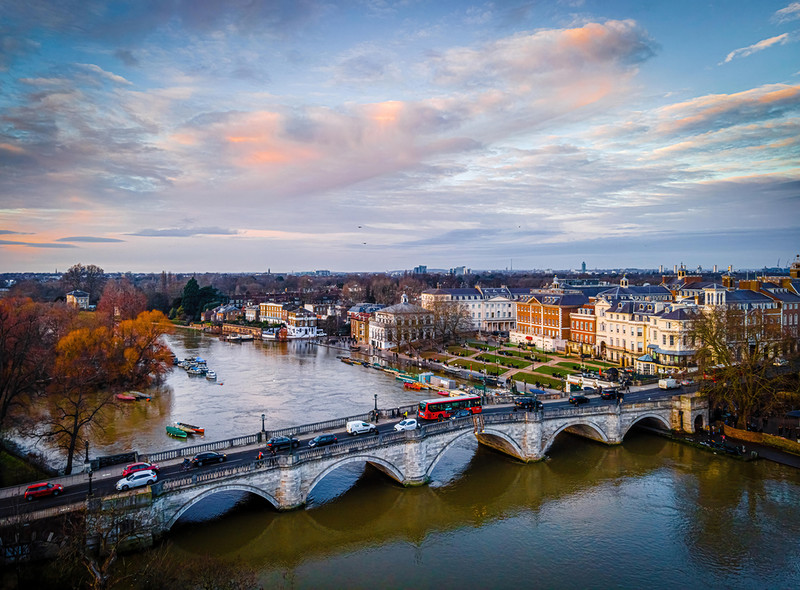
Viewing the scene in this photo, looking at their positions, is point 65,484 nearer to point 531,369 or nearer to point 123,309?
point 531,369

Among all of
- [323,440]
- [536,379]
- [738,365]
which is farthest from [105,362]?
[738,365]

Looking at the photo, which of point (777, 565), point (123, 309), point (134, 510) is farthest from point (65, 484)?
point (123, 309)

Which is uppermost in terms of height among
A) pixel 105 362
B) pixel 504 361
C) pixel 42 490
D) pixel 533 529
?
pixel 105 362

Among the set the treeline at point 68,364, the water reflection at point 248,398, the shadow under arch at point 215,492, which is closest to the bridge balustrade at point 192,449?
the shadow under arch at point 215,492

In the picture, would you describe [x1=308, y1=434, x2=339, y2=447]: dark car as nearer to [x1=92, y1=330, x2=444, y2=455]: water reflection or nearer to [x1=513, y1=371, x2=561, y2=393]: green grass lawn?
[x1=92, y1=330, x2=444, y2=455]: water reflection

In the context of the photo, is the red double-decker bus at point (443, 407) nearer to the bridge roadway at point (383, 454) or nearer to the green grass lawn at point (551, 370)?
the bridge roadway at point (383, 454)

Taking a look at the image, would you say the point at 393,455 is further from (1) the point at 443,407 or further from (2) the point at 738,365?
(2) the point at 738,365

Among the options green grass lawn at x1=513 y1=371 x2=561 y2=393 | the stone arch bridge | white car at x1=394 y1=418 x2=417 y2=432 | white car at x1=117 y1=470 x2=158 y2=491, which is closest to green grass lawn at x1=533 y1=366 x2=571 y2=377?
green grass lawn at x1=513 y1=371 x2=561 y2=393

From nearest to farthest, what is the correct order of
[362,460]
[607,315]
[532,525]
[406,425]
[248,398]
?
[532,525]
[362,460]
[406,425]
[248,398]
[607,315]
